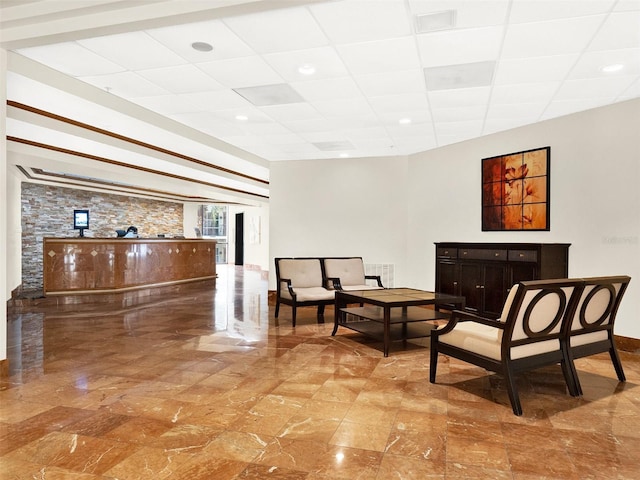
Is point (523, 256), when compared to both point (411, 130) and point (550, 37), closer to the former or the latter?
point (411, 130)

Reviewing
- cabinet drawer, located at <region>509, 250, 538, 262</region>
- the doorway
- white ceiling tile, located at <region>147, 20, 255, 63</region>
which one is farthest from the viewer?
the doorway

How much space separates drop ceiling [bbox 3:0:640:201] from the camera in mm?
3137

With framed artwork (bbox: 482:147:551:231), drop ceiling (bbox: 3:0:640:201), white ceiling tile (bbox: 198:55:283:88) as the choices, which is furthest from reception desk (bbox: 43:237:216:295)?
framed artwork (bbox: 482:147:551:231)

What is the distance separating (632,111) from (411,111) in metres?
2.46

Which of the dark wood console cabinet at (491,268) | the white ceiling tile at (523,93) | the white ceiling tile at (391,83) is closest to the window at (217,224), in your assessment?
the dark wood console cabinet at (491,268)

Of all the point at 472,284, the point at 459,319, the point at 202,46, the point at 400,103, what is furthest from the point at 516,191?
the point at 202,46

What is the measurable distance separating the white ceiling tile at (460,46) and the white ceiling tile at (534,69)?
0.98ft

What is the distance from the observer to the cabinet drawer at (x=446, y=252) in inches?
256

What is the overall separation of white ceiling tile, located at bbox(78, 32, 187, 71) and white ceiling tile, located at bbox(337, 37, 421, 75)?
5.13 ft

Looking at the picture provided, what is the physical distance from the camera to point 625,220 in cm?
495

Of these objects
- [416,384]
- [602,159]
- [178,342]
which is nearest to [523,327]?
[416,384]

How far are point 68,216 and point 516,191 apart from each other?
10.6 metres

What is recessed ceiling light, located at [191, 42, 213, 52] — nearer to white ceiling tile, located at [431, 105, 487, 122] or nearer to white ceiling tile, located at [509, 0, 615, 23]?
white ceiling tile, located at [509, 0, 615, 23]

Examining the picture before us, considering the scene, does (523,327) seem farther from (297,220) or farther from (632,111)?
(297,220)
